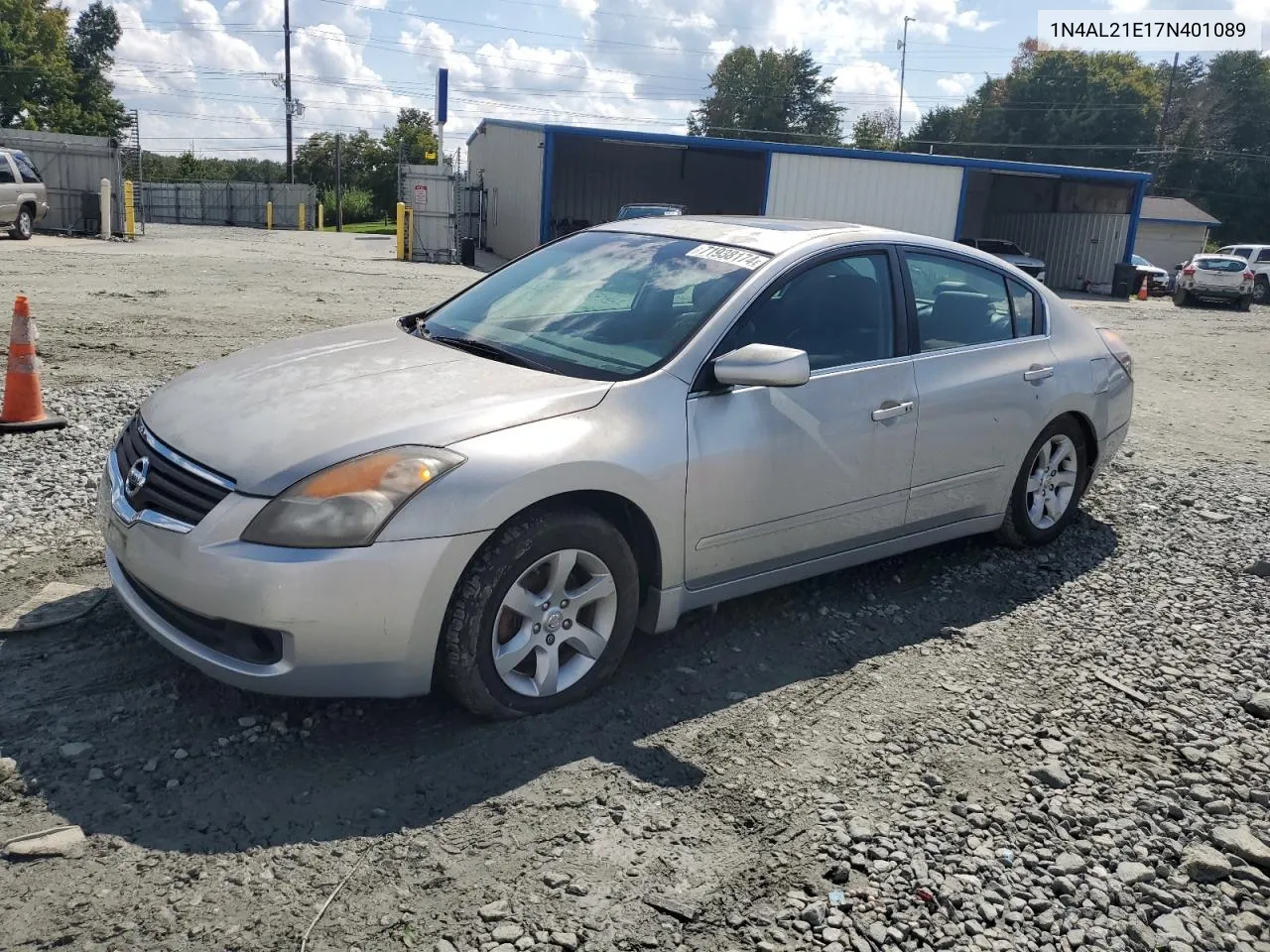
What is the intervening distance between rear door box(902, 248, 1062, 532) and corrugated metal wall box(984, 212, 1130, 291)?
32545mm

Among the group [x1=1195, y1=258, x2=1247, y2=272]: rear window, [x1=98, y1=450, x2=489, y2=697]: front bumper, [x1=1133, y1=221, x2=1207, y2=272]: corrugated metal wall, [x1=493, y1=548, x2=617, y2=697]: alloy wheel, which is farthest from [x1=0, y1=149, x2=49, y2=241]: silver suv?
[x1=1133, y1=221, x2=1207, y2=272]: corrugated metal wall

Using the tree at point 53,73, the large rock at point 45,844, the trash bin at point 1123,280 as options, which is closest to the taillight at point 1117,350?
the large rock at point 45,844

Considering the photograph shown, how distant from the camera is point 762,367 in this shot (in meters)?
3.73

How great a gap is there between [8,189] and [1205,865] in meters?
26.5

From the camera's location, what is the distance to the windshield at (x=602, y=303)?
396cm

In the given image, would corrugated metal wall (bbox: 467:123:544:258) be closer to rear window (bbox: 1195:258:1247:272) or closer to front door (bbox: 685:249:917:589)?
rear window (bbox: 1195:258:1247:272)

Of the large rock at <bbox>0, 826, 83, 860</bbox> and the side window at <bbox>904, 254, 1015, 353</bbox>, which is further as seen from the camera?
the side window at <bbox>904, 254, 1015, 353</bbox>

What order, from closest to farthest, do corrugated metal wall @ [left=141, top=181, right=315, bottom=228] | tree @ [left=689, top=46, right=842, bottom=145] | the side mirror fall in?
the side mirror < corrugated metal wall @ [left=141, top=181, right=315, bottom=228] < tree @ [left=689, top=46, right=842, bottom=145]

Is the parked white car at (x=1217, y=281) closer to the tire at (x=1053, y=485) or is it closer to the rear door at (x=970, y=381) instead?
the tire at (x=1053, y=485)

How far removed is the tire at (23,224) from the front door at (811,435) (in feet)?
81.3

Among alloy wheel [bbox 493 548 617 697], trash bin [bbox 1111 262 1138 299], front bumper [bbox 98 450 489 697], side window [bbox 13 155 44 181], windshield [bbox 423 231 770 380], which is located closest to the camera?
front bumper [bbox 98 450 489 697]

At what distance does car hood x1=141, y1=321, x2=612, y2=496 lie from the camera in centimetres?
324

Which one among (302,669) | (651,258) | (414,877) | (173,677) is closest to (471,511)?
(302,669)

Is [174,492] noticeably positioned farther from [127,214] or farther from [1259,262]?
[1259,262]
